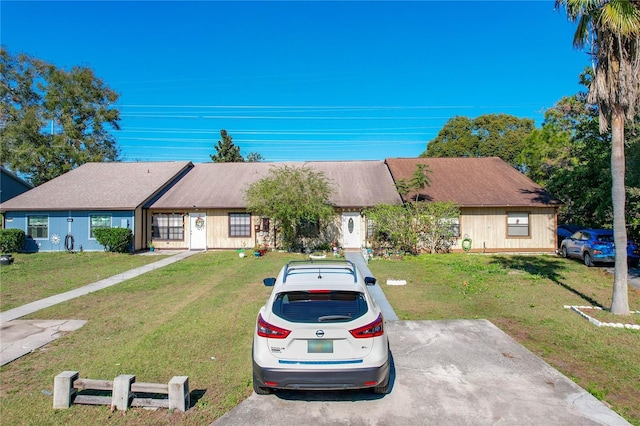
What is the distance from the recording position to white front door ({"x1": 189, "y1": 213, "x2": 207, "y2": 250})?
22.2 m

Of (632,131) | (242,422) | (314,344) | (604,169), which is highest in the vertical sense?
(632,131)

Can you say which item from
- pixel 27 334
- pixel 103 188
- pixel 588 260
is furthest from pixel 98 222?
pixel 588 260

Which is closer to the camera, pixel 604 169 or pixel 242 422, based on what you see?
pixel 242 422

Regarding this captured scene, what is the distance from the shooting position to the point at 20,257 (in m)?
19.6

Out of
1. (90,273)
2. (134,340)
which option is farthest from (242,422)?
(90,273)

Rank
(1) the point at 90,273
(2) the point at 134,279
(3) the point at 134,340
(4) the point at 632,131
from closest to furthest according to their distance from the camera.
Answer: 1. (3) the point at 134,340
2. (2) the point at 134,279
3. (1) the point at 90,273
4. (4) the point at 632,131

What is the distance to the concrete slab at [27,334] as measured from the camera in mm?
6742

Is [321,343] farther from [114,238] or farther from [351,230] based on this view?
[114,238]

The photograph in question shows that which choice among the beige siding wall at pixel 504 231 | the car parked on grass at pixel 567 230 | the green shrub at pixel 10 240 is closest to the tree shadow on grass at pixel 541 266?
the beige siding wall at pixel 504 231

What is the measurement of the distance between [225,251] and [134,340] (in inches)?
574

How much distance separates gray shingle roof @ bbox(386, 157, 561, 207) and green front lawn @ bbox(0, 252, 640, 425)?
6.12 m

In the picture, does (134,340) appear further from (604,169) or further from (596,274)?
(604,169)

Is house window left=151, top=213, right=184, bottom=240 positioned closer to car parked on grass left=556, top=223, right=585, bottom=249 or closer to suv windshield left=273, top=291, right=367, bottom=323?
suv windshield left=273, top=291, right=367, bottom=323

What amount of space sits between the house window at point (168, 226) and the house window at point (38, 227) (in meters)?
5.62
